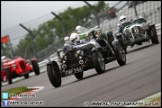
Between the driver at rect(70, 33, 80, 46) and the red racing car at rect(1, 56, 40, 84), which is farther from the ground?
the driver at rect(70, 33, 80, 46)

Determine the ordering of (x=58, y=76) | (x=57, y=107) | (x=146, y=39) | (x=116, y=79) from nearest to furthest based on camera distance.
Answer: (x=57, y=107) < (x=116, y=79) < (x=58, y=76) < (x=146, y=39)

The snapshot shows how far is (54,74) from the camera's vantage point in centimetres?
1686

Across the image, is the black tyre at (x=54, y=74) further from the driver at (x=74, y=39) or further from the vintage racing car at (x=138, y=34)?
the vintage racing car at (x=138, y=34)

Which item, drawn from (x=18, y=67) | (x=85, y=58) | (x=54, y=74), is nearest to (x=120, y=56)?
(x=85, y=58)

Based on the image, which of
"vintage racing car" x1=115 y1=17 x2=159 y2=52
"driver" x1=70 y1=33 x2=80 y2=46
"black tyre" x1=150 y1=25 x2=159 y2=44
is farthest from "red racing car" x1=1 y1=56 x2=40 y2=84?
"driver" x1=70 y1=33 x2=80 y2=46

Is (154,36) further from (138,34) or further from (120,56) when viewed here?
(120,56)

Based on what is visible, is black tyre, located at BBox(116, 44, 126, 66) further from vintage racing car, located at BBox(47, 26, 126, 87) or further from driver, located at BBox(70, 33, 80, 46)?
driver, located at BBox(70, 33, 80, 46)

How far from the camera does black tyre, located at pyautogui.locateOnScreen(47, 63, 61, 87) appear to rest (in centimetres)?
1670

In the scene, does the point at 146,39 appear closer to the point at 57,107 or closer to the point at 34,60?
the point at 34,60

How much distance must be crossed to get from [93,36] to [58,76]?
2.54m

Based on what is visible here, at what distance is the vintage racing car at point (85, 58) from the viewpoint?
17.0 m

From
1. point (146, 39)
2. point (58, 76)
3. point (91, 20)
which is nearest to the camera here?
point (58, 76)

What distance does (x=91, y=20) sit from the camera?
32.6m

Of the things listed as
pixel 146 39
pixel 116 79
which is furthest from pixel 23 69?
pixel 116 79
